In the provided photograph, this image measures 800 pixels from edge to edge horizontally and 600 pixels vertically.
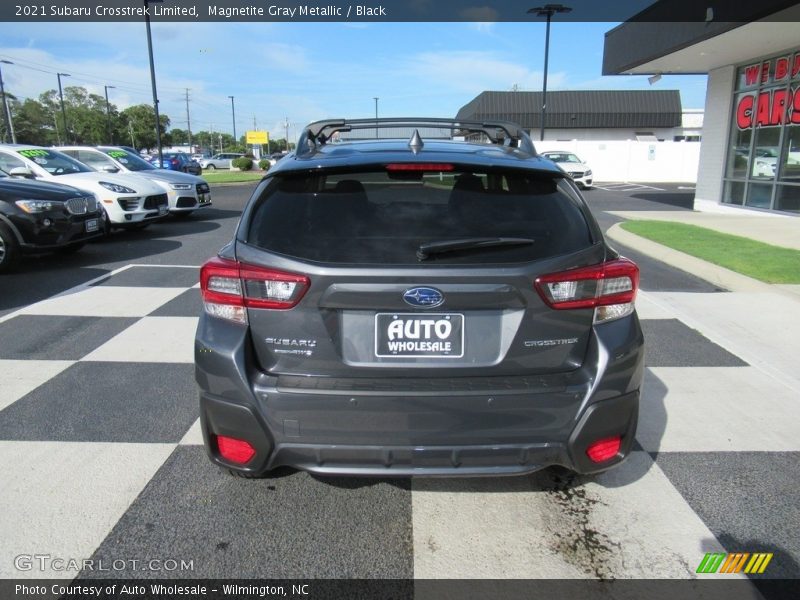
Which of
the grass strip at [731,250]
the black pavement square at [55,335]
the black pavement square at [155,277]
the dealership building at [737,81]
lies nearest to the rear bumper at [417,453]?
the black pavement square at [55,335]

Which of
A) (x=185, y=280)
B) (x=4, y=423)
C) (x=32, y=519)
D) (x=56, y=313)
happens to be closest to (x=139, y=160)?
(x=185, y=280)

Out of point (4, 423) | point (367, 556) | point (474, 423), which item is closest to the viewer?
point (474, 423)

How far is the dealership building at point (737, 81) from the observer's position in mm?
12398

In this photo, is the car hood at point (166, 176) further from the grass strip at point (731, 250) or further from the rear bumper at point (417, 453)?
the rear bumper at point (417, 453)

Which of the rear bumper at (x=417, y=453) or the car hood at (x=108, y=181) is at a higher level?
the car hood at (x=108, y=181)

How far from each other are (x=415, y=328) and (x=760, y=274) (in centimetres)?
678

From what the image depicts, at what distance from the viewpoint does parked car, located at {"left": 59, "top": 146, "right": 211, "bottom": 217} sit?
497 inches

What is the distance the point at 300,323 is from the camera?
2.29 m

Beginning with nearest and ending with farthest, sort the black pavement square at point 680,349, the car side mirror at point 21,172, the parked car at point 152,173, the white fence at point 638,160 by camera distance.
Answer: the black pavement square at point 680,349, the car side mirror at point 21,172, the parked car at point 152,173, the white fence at point 638,160

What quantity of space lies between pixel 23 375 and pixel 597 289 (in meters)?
4.08

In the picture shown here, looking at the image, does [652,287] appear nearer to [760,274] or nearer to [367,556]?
[760,274]

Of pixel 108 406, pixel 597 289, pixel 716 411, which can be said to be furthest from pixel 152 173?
pixel 597 289

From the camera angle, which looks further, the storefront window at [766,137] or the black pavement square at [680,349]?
the storefront window at [766,137]

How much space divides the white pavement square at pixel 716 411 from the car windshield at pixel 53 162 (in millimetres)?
10311
